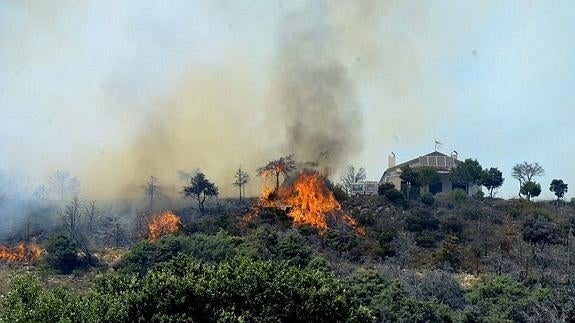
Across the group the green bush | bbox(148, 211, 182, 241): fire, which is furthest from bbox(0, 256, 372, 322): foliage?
bbox(148, 211, 182, 241): fire

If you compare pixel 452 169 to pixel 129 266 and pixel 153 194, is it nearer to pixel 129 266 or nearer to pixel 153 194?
pixel 153 194

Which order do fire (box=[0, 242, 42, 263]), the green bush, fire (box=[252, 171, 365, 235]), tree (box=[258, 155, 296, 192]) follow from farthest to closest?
tree (box=[258, 155, 296, 192]) < fire (box=[252, 171, 365, 235]) < fire (box=[0, 242, 42, 263]) < the green bush

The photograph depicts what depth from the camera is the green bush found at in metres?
46.2

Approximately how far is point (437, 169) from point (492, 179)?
670 centimetres

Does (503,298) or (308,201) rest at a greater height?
(308,201)

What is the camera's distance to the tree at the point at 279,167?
6694 centimetres

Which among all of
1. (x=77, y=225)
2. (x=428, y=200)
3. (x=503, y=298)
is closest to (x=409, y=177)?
(x=428, y=200)

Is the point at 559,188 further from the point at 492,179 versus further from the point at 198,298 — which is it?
the point at 198,298

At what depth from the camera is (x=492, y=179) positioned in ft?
254

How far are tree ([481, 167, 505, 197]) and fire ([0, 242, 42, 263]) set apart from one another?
50.0 metres

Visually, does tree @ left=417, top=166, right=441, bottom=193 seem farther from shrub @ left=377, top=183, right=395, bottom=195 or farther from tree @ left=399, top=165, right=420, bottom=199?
shrub @ left=377, top=183, right=395, bottom=195

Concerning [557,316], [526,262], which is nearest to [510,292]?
[557,316]

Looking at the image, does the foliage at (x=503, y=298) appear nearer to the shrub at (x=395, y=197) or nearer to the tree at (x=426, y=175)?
the shrub at (x=395, y=197)

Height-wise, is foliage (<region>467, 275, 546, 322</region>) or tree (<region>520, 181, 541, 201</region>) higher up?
tree (<region>520, 181, 541, 201</region>)
